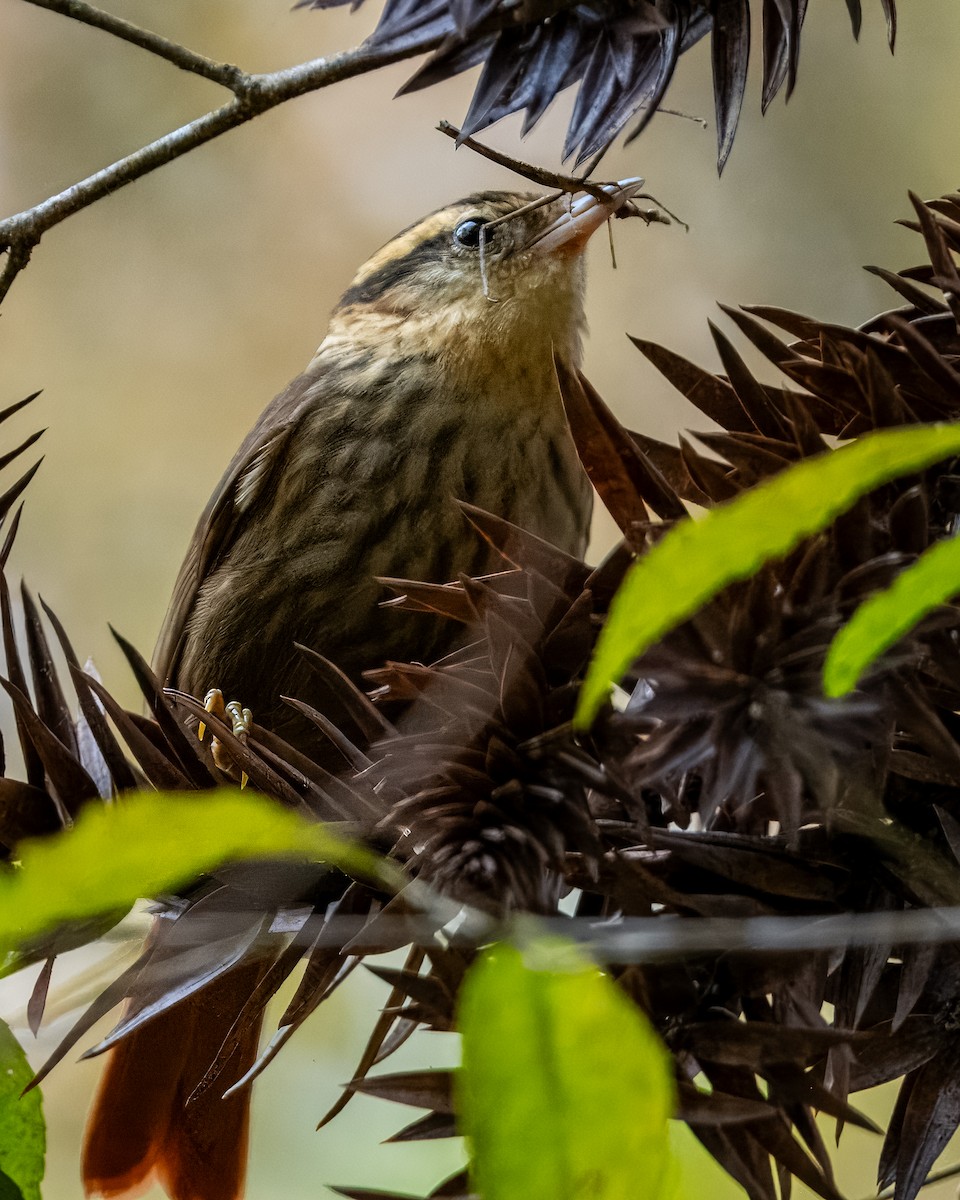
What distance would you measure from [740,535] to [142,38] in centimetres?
53

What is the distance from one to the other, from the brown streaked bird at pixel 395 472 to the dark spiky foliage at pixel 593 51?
0.46m

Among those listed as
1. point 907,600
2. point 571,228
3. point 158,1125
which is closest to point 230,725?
point 158,1125

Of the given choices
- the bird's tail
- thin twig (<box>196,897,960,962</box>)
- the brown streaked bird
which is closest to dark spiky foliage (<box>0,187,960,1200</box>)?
thin twig (<box>196,897,960,962</box>)

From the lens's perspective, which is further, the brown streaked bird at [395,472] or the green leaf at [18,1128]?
the brown streaked bird at [395,472]

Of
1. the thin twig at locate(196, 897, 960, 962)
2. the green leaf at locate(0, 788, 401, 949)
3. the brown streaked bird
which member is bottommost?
the thin twig at locate(196, 897, 960, 962)

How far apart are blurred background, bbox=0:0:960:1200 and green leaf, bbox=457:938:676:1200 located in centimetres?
125

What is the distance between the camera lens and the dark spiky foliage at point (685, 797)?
36 centimetres

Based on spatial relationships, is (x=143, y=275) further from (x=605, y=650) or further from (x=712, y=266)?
(x=605, y=650)

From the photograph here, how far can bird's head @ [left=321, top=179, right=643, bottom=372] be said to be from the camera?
132 centimetres

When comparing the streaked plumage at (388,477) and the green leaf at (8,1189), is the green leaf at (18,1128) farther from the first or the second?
the streaked plumage at (388,477)

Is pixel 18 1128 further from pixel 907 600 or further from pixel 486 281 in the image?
pixel 486 281

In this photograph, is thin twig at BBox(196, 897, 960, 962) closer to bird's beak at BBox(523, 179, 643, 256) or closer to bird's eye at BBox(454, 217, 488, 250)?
bird's beak at BBox(523, 179, 643, 256)

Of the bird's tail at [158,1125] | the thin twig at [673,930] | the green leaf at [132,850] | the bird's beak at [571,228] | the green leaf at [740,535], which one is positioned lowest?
the bird's tail at [158,1125]

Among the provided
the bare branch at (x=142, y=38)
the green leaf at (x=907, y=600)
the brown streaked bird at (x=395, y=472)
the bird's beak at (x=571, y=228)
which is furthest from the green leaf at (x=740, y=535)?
the bird's beak at (x=571, y=228)
